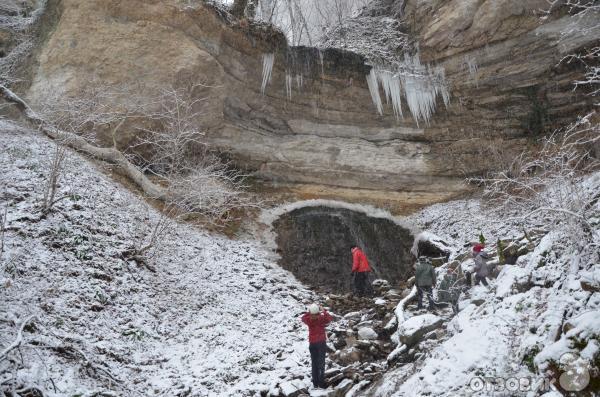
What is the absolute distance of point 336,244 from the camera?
14.6 m

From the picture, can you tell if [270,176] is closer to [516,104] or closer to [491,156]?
[491,156]

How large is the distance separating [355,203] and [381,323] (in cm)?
865

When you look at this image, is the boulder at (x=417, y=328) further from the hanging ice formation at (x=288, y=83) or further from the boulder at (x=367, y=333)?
the hanging ice formation at (x=288, y=83)

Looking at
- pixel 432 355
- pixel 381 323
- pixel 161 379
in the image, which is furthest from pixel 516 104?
pixel 161 379

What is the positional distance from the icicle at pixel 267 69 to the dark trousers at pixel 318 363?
41.8 feet

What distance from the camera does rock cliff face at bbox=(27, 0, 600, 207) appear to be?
618 inches

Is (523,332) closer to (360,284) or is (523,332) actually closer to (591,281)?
(591,281)

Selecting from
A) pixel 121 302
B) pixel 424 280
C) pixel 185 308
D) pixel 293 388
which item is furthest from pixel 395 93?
pixel 293 388

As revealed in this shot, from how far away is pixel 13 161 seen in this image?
11.1 meters

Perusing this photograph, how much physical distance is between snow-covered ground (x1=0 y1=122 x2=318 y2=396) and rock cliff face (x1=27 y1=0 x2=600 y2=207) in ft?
16.1

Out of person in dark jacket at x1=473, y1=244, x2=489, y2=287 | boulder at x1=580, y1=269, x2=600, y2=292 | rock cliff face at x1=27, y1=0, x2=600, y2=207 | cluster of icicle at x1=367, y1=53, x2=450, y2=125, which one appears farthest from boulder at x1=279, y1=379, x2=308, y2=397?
cluster of icicle at x1=367, y1=53, x2=450, y2=125

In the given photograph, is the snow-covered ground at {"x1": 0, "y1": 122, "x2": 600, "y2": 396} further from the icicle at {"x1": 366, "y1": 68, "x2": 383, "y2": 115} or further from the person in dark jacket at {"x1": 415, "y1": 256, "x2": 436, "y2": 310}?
the icicle at {"x1": 366, "y1": 68, "x2": 383, "y2": 115}

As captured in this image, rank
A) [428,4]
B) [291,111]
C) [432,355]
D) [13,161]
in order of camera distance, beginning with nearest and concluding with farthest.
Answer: [432,355] → [13,161] → [291,111] → [428,4]

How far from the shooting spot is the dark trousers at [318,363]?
6824 mm
